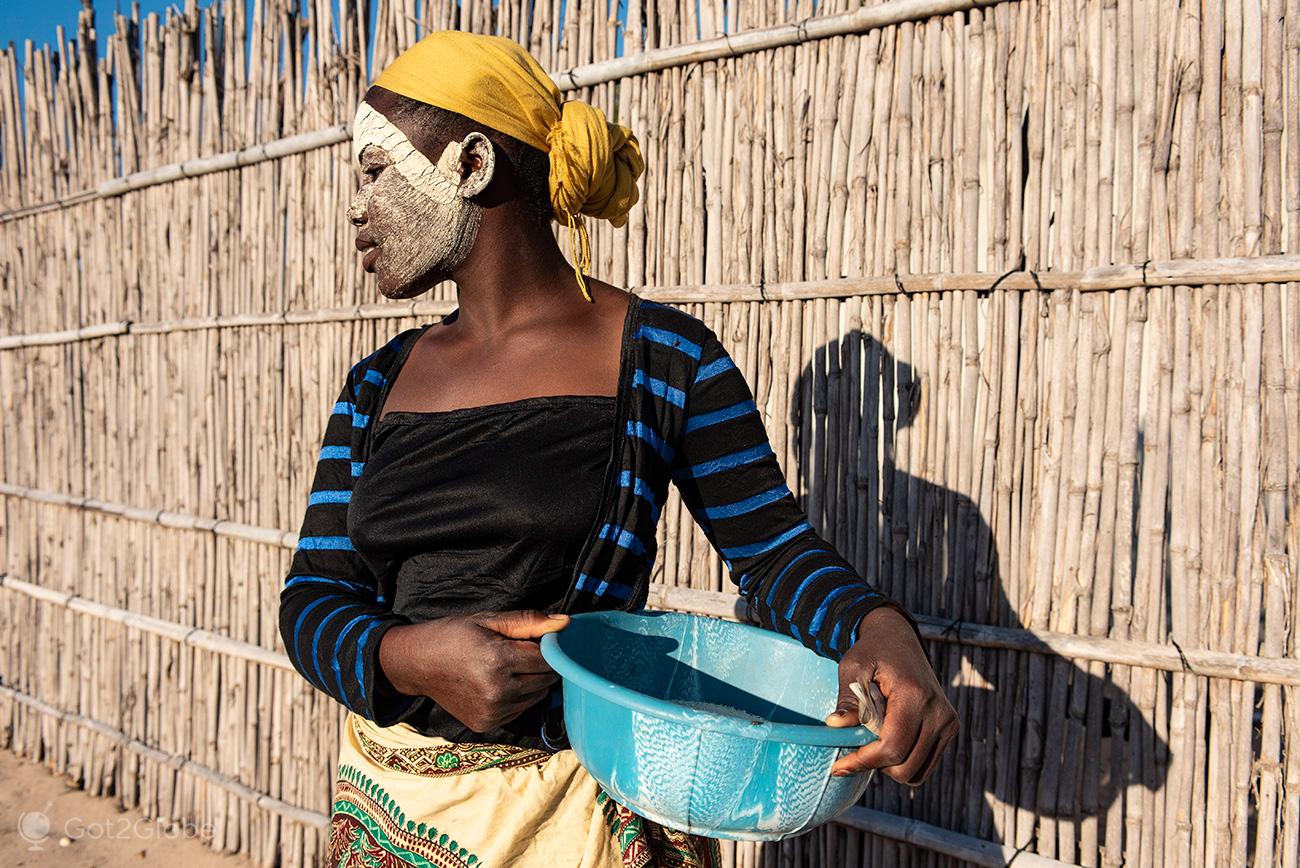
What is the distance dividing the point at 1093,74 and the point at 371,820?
2.26m

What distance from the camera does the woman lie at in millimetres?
1451

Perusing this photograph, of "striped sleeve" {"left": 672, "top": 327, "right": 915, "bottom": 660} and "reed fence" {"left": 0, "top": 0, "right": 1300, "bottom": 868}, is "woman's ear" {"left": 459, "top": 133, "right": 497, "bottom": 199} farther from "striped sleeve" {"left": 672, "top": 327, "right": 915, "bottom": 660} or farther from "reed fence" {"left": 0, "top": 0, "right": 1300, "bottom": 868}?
"reed fence" {"left": 0, "top": 0, "right": 1300, "bottom": 868}

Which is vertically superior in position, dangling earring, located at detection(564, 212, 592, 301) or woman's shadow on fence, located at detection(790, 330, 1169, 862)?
dangling earring, located at detection(564, 212, 592, 301)

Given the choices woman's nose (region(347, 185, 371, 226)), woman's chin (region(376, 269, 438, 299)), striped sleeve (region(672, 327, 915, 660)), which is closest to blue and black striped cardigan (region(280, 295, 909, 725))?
striped sleeve (region(672, 327, 915, 660))

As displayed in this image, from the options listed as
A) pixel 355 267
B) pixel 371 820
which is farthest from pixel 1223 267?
pixel 355 267

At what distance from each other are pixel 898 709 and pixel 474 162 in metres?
1.00

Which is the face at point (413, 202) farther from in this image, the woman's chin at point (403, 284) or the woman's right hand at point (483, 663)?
the woman's right hand at point (483, 663)

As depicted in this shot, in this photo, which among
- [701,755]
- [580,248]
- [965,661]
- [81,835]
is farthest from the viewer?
[81,835]

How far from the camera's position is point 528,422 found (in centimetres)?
148

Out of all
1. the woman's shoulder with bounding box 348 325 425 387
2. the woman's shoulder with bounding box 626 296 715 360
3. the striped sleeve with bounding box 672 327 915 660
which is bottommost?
the striped sleeve with bounding box 672 327 915 660

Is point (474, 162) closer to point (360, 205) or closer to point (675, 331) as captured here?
point (360, 205)

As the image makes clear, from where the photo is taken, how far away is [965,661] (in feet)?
8.95

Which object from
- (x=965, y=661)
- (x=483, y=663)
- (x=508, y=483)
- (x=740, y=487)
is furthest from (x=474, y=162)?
(x=965, y=661)

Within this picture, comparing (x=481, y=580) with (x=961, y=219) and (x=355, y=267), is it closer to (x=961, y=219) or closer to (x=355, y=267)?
(x=961, y=219)
